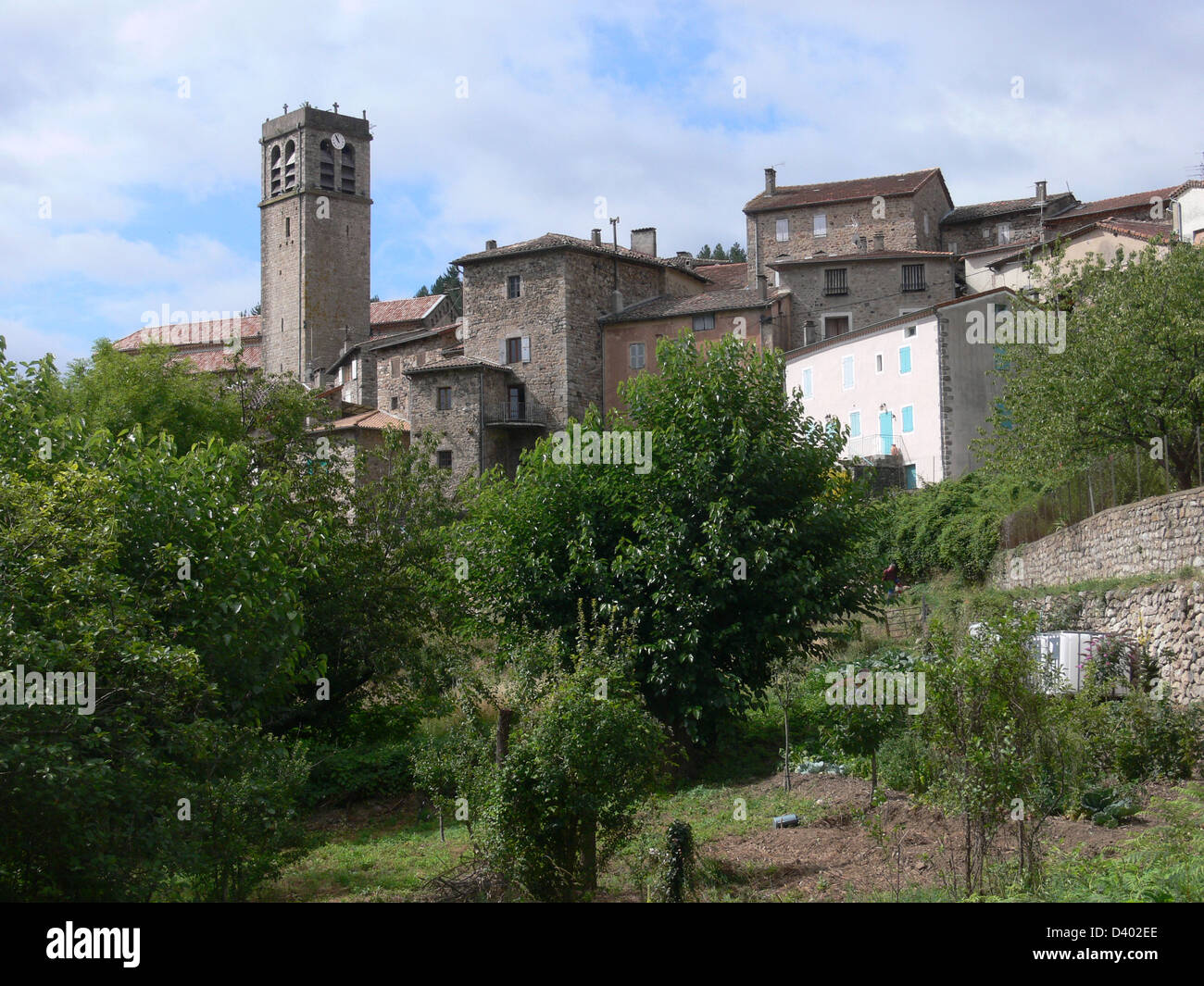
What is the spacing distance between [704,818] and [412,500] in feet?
40.1

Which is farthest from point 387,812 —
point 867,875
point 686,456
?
point 867,875

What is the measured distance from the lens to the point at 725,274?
216 ft

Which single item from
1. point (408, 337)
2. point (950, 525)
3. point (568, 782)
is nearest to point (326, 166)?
point (408, 337)

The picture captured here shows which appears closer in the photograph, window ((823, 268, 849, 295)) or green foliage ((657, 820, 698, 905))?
green foliage ((657, 820, 698, 905))

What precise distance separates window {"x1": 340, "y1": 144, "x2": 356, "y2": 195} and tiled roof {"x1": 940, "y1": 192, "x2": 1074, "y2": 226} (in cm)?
4298

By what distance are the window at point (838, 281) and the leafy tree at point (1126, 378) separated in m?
28.0

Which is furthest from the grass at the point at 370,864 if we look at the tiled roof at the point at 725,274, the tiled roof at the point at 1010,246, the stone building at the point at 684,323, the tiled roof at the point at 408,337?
the tiled roof at the point at 408,337

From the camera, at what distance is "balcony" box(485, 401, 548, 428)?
2094 inches

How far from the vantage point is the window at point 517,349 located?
5453 cm

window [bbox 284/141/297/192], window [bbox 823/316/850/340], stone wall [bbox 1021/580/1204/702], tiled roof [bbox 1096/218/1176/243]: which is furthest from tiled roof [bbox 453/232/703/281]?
stone wall [bbox 1021/580/1204/702]

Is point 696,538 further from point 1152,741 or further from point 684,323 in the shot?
point 684,323

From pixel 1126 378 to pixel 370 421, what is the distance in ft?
139

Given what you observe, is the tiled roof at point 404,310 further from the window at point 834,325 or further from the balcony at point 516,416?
the window at point 834,325

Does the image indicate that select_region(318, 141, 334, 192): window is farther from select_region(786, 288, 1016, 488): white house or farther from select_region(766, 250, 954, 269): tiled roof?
select_region(786, 288, 1016, 488): white house
